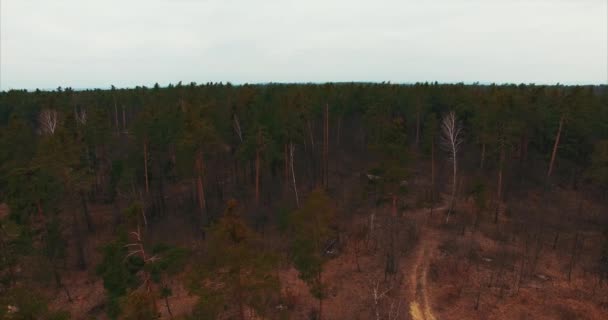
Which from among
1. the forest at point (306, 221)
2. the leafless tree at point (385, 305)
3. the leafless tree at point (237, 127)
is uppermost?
the leafless tree at point (237, 127)

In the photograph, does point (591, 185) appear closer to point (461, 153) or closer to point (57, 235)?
point (461, 153)

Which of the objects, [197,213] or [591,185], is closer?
[197,213]

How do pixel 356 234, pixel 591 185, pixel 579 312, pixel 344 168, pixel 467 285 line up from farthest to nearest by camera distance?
1. pixel 344 168
2. pixel 591 185
3. pixel 356 234
4. pixel 467 285
5. pixel 579 312

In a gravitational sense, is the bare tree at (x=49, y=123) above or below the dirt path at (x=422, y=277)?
above

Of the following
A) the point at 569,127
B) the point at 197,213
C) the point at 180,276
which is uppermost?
the point at 569,127

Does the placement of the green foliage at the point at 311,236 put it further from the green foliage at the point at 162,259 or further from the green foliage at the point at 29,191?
the green foliage at the point at 29,191

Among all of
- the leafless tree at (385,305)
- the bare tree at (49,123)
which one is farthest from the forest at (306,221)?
the bare tree at (49,123)

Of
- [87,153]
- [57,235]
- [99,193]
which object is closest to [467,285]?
[57,235]

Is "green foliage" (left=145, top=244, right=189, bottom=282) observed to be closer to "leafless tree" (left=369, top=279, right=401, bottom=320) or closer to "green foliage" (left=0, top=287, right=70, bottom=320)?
"green foliage" (left=0, top=287, right=70, bottom=320)
